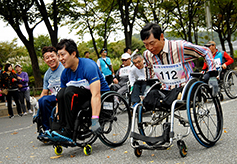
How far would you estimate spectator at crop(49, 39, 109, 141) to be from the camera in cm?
418

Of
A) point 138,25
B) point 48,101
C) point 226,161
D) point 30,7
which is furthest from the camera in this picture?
point 138,25

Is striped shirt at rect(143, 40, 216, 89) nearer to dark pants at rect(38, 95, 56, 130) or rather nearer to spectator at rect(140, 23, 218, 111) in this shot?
spectator at rect(140, 23, 218, 111)

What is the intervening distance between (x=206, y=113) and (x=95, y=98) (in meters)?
1.37

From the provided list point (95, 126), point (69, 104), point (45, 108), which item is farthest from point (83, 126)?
point (45, 108)

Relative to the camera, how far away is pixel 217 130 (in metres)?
4.14

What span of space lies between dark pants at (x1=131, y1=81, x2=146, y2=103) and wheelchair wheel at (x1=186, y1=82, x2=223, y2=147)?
3.68 m

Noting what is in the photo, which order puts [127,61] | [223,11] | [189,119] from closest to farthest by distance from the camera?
[189,119]
[127,61]
[223,11]

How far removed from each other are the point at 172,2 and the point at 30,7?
1217 cm

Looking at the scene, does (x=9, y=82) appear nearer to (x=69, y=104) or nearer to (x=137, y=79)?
(x=137, y=79)

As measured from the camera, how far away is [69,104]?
4180 millimetres

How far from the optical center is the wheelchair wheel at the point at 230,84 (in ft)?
30.0

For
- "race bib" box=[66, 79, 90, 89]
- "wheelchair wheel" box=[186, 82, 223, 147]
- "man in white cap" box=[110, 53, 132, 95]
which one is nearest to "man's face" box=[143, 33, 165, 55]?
"wheelchair wheel" box=[186, 82, 223, 147]

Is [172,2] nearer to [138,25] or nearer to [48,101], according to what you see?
[138,25]

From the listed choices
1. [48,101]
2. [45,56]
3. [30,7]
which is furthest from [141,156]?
[30,7]
